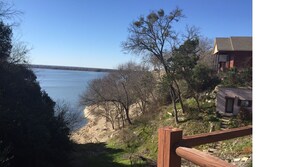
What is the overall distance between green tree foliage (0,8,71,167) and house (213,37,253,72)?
17.9 metres

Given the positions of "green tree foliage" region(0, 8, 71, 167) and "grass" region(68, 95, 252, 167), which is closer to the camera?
"green tree foliage" region(0, 8, 71, 167)

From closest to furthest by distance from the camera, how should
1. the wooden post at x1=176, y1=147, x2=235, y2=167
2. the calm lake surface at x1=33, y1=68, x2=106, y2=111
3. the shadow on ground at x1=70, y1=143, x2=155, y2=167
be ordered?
the wooden post at x1=176, y1=147, x2=235, y2=167 → the shadow on ground at x1=70, y1=143, x2=155, y2=167 → the calm lake surface at x1=33, y1=68, x2=106, y2=111

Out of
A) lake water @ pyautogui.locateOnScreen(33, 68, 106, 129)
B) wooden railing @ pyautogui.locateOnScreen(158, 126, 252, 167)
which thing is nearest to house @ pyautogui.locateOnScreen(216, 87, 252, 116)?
lake water @ pyautogui.locateOnScreen(33, 68, 106, 129)

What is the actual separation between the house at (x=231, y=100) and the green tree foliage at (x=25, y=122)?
11.3 m

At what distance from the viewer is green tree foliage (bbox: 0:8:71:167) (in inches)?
514

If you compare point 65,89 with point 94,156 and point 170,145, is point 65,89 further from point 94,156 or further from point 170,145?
point 170,145

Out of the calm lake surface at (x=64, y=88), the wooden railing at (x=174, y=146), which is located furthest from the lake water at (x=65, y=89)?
the wooden railing at (x=174, y=146)

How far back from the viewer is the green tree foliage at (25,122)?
1305cm

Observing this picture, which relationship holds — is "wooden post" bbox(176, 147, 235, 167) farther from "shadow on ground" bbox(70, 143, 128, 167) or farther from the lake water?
the lake water

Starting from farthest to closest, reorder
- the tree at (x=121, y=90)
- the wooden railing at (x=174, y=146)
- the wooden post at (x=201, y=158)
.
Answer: the tree at (x=121, y=90) → the wooden railing at (x=174, y=146) → the wooden post at (x=201, y=158)

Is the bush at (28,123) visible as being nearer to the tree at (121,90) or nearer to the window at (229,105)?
the tree at (121,90)

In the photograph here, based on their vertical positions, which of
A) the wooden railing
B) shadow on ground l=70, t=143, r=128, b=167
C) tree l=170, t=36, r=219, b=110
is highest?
tree l=170, t=36, r=219, b=110

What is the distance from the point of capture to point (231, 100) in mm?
22547
